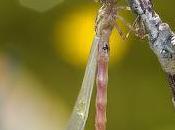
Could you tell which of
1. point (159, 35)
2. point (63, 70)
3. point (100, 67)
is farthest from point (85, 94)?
point (63, 70)

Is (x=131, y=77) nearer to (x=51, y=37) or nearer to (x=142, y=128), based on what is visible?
(x=142, y=128)

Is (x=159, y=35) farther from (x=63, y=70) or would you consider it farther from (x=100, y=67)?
(x=63, y=70)

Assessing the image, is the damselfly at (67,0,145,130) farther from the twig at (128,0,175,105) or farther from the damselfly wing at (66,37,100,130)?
the twig at (128,0,175,105)

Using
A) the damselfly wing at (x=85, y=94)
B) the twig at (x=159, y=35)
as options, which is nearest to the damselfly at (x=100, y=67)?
the damselfly wing at (x=85, y=94)

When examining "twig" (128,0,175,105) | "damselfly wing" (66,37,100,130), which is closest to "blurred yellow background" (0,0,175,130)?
"damselfly wing" (66,37,100,130)

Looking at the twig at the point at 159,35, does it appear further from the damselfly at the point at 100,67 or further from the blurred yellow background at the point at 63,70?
the blurred yellow background at the point at 63,70

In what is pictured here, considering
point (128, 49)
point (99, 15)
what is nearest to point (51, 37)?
point (128, 49)
